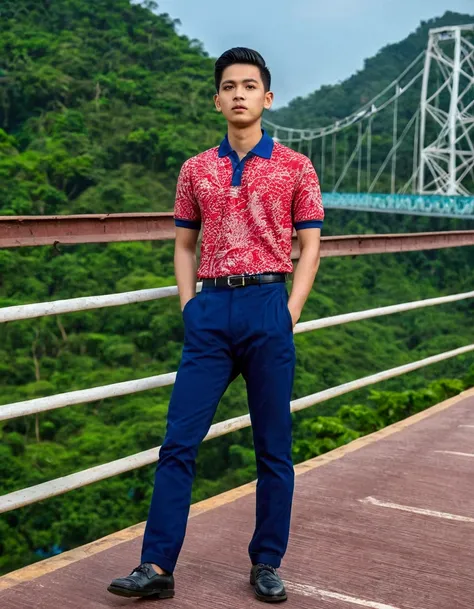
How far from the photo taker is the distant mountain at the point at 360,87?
49875mm

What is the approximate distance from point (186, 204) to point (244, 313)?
0.28 metres

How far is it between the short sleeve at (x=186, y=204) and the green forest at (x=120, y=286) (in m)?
1.96

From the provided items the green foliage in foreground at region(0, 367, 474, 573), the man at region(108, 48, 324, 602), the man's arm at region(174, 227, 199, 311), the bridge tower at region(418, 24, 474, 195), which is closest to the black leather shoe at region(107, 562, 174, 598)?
the man at region(108, 48, 324, 602)

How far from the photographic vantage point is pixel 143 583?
1763 millimetres

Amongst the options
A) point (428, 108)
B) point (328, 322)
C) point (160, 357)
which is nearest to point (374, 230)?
point (428, 108)

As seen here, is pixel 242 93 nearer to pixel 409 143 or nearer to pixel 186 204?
pixel 186 204

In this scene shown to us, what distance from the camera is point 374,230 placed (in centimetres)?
3622

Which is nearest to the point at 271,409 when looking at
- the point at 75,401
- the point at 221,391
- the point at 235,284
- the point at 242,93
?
the point at 221,391

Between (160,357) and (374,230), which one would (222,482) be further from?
(374,230)

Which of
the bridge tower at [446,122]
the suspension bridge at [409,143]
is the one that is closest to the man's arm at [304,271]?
the suspension bridge at [409,143]

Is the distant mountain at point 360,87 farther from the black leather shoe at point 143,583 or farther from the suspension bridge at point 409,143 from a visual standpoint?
the black leather shoe at point 143,583

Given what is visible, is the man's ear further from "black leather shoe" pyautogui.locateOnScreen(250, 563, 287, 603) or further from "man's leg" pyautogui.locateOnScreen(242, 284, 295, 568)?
"black leather shoe" pyautogui.locateOnScreen(250, 563, 287, 603)

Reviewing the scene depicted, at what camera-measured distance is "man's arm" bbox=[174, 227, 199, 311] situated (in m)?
1.93

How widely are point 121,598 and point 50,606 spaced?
0.14 metres
